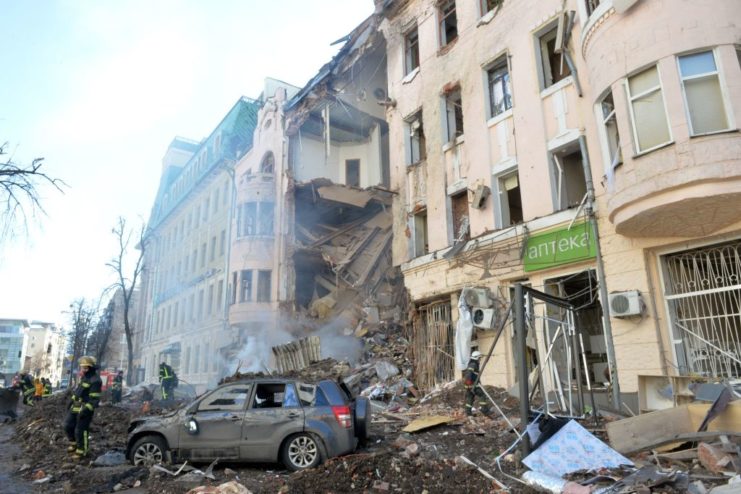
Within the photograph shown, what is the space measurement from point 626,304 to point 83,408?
10411 mm

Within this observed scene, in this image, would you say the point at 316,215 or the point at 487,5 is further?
the point at 316,215

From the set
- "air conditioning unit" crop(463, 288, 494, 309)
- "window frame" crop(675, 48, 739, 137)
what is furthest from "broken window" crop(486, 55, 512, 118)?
"window frame" crop(675, 48, 739, 137)

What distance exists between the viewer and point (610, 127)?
33.8 feet

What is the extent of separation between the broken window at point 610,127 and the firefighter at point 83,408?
35.5 ft

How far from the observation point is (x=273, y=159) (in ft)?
86.9

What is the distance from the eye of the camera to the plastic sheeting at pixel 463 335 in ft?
41.8

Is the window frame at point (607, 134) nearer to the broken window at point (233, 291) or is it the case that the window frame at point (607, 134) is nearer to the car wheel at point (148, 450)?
the car wheel at point (148, 450)

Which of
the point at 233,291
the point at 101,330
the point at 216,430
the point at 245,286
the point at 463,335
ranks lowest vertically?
the point at 216,430

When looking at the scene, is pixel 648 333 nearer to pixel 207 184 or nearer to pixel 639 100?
pixel 639 100

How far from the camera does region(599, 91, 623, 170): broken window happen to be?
32.9ft

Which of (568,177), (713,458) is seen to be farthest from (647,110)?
(713,458)

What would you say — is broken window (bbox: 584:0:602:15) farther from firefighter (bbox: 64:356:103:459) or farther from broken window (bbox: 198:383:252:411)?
firefighter (bbox: 64:356:103:459)

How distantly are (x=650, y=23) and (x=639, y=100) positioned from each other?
1367 mm

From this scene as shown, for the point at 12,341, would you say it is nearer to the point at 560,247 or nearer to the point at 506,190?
the point at 506,190
